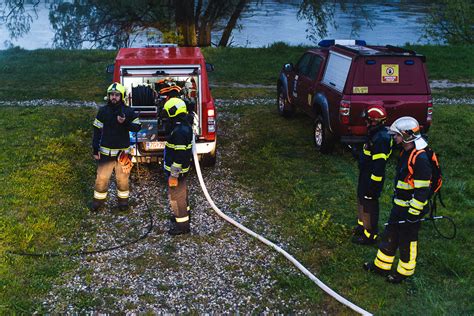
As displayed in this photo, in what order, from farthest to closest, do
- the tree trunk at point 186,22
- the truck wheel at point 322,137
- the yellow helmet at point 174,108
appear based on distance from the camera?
the tree trunk at point 186,22 → the truck wheel at point 322,137 → the yellow helmet at point 174,108

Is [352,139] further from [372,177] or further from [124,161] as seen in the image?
[124,161]

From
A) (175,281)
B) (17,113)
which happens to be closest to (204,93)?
(175,281)

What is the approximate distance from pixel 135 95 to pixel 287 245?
3716 millimetres

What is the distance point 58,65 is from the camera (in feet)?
62.2

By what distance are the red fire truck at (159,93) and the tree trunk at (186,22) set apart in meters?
14.6

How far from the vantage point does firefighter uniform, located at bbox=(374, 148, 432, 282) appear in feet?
16.4

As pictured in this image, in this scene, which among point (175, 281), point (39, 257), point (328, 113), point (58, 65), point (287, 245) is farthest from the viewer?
point (58, 65)

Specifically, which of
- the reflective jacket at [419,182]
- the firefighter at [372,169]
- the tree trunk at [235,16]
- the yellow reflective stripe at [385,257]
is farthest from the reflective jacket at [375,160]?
the tree trunk at [235,16]

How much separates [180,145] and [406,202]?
271 centimetres

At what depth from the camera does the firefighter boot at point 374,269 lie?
5.55 metres

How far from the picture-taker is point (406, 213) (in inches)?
207

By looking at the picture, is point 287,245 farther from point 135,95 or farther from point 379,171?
point 135,95

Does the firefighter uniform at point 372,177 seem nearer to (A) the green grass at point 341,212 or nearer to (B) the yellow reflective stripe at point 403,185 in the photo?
(A) the green grass at point 341,212

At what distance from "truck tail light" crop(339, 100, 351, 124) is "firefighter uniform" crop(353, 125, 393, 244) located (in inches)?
107
